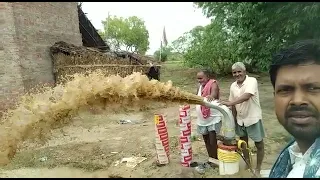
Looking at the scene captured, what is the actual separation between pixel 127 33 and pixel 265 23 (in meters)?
32.8

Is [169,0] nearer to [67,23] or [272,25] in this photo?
[272,25]

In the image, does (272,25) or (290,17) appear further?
(272,25)

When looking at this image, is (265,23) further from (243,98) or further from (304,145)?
(304,145)

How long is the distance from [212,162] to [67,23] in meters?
9.34

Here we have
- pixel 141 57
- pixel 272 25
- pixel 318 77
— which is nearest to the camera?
pixel 318 77

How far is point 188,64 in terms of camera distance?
22.1 meters

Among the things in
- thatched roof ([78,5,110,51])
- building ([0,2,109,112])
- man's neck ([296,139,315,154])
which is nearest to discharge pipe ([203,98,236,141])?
man's neck ([296,139,315,154])

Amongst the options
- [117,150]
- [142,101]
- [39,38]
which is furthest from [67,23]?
[142,101]

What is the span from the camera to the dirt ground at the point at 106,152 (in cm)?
538

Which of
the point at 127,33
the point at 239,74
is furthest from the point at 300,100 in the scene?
the point at 127,33

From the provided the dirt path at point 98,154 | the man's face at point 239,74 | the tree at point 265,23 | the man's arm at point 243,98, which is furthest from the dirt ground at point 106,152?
the tree at point 265,23

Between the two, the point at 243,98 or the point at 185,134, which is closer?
the point at 243,98

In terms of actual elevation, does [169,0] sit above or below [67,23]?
below

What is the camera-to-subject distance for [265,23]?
25.9ft
